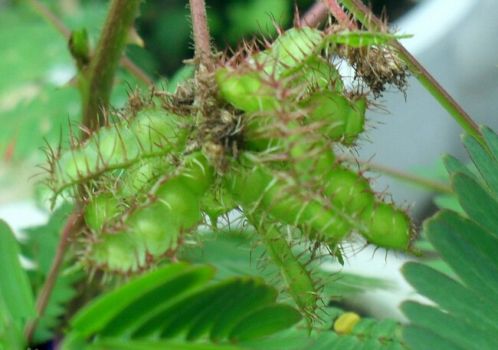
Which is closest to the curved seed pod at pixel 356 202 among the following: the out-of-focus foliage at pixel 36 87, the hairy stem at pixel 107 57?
the hairy stem at pixel 107 57

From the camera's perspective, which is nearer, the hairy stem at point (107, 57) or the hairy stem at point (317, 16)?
the hairy stem at point (317, 16)

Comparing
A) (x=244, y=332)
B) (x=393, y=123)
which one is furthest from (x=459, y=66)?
(x=244, y=332)

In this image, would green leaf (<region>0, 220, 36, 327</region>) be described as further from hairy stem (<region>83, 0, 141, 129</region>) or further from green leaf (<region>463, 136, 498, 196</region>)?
green leaf (<region>463, 136, 498, 196</region>)

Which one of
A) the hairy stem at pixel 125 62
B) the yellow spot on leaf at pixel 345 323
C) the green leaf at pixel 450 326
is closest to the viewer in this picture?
the green leaf at pixel 450 326

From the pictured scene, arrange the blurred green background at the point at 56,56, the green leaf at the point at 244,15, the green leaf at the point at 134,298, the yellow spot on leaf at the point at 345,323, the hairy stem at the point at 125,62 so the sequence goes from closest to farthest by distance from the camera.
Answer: the green leaf at the point at 134,298 → the yellow spot on leaf at the point at 345,323 → the hairy stem at the point at 125,62 → the blurred green background at the point at 56,56 → the green leaf at the point at 244,15

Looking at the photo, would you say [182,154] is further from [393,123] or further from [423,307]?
[393,123]

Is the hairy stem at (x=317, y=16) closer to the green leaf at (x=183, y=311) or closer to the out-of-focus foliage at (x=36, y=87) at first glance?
the green leaf at (x=183, y=311)

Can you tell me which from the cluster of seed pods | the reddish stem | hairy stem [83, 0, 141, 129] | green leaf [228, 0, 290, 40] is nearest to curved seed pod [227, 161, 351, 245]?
the cluster of seed pods

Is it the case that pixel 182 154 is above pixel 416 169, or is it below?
below
